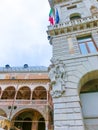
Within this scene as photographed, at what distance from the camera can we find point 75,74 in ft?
27.9

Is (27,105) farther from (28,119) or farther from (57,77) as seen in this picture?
(57,77)

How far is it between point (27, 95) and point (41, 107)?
6.32 meters

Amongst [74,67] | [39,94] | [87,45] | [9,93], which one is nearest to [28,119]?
[39,94]

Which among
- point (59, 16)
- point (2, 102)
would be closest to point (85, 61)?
point (59, 16)

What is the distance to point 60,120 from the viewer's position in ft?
22.6

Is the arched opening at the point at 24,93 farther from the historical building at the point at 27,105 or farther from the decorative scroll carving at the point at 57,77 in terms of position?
the decorative scroll carving at the point at 57,77

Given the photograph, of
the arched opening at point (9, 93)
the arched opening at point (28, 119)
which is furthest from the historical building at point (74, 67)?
the arched opening at point (9, 93)

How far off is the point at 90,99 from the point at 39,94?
21.3 m

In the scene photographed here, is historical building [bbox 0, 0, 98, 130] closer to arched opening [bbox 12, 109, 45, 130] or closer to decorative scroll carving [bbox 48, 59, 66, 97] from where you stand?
decorative scroll carving [bbox 48, 59, 66, 97]

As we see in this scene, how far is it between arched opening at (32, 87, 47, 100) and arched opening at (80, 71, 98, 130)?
19361 millimetres

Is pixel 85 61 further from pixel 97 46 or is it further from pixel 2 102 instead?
pixel 2 102

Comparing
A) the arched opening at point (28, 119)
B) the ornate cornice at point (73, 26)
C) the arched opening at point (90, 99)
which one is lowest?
the arched opening at point (90, 99)

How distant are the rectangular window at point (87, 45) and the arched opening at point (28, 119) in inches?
676

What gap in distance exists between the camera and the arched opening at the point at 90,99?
7.53 meters
